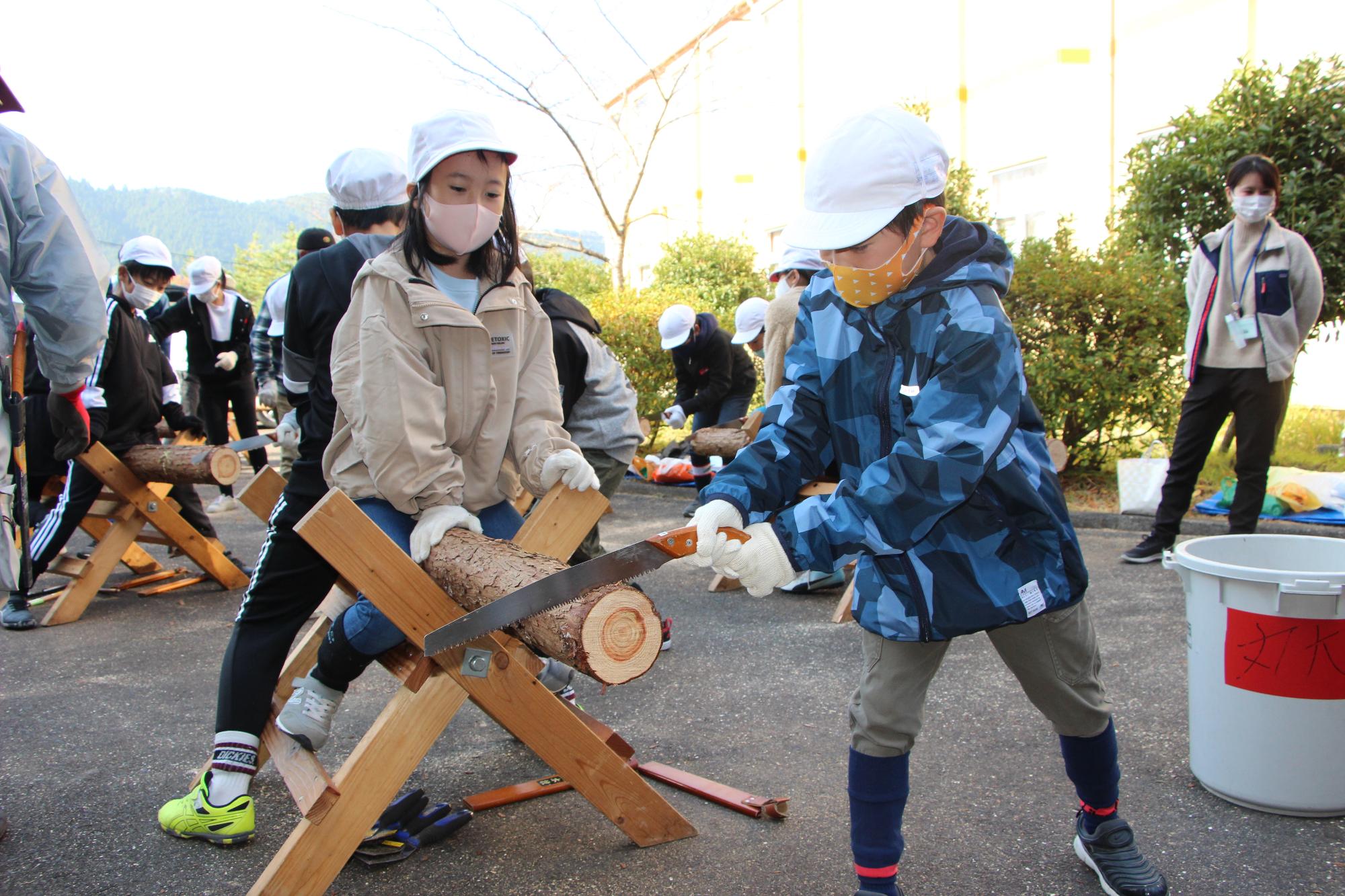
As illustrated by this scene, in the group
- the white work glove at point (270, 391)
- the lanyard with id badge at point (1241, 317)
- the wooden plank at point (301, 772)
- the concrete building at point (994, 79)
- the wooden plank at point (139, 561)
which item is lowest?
the wooden plank at point (139, 561)

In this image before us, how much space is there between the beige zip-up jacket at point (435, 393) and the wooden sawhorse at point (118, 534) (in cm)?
369

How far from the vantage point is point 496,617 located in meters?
2.13

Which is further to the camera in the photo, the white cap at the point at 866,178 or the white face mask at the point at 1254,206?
the white face mask at the point at 1254,206

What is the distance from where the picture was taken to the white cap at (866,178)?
2.08 metres

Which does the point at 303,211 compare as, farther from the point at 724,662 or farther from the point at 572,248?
the point at 724,662

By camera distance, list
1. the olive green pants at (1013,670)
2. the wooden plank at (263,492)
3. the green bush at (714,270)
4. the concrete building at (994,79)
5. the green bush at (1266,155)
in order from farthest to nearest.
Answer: the green bush at (714,270) → the concrete building at (994,79) → the green bush at (1266,155) → the wooden plank at (263,492) → the olive green pants at (1013,670)

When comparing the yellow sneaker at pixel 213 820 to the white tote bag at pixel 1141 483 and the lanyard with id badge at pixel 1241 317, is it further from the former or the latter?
the white tote bag at pixel 1141 483

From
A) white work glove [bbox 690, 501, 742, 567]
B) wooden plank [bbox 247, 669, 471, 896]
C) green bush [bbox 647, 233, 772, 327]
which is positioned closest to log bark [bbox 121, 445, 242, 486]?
wooden plank [bbox 247, 669, 471, 896]

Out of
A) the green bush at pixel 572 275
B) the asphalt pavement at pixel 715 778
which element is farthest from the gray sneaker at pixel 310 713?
the green bush at pixel 572 275

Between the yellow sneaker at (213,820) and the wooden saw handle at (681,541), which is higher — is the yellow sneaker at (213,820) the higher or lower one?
the lower one

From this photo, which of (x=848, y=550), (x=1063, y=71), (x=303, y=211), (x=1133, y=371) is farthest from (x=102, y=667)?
(x=303, y=211)

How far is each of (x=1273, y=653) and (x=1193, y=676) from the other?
30 centimetres

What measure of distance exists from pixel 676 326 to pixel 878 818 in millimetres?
5111

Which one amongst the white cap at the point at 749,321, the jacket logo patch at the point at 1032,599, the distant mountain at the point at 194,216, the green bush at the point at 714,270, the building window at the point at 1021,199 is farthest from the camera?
the distant mountain at the point at 194,216
